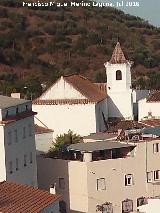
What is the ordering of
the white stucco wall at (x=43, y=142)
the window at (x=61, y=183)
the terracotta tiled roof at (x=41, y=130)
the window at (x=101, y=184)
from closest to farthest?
the window at (x=101, y=184) → the window at (x=61, y=183) → the white stucco wall at (x=43, y=142) → the terracotta tiled roof at (x=41, y=130)

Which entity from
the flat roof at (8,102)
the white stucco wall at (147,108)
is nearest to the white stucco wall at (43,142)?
the white stucco wall at (147,108)

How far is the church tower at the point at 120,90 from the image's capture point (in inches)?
2424

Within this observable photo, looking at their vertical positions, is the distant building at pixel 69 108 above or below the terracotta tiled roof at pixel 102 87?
below

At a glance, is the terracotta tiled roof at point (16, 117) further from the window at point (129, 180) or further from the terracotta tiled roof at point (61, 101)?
the terracotta tiled roof at point (61, 101)

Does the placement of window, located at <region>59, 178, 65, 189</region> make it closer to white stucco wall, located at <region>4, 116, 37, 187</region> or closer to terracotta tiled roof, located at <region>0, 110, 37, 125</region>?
white stucco wall, located at <region>4, 116, 37, 187</region>

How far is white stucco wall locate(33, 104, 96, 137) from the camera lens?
55.5 m

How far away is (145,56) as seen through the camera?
4535 inches

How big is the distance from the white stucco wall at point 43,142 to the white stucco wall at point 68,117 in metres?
1.71

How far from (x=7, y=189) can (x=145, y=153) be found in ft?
40.0

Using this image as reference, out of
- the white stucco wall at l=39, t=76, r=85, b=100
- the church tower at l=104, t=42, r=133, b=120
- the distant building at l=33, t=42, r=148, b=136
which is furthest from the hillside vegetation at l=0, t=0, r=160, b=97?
the white stucco wall at l=39, t=76, r=85, b=100

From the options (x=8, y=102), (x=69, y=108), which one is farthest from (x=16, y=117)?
(x=69, y=108)

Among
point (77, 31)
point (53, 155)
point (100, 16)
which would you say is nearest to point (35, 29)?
point (77, 31)

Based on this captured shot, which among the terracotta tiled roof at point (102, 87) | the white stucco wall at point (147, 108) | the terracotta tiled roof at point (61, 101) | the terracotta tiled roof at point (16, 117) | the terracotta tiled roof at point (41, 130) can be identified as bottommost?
the terracotta tiled roof at point (41, 130)

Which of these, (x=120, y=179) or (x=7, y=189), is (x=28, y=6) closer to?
(x=120, y=179)
